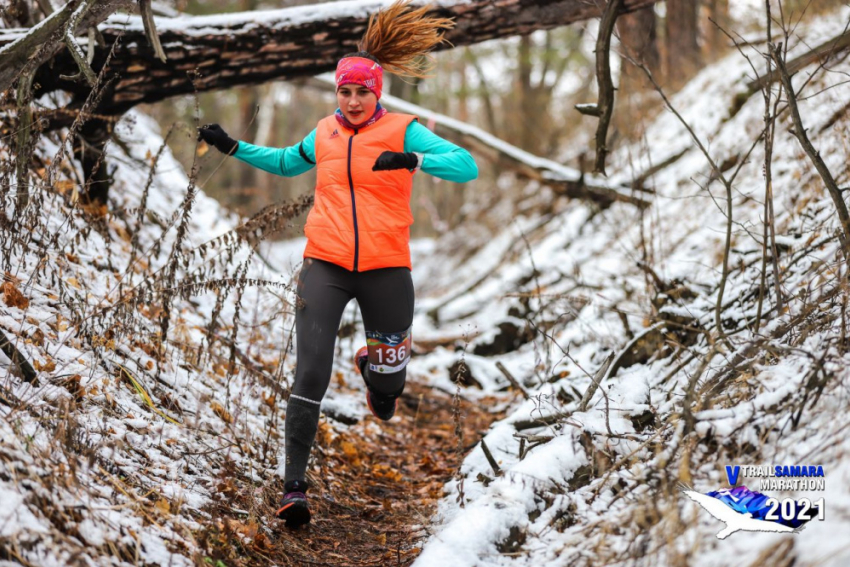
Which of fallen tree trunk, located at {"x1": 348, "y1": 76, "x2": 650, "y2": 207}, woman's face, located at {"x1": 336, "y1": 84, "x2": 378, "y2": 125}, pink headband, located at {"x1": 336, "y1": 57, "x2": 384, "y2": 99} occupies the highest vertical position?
fallen tree trunk, located at {"x1": 348, "y1": 76, "x2": 650, "y2": 207}

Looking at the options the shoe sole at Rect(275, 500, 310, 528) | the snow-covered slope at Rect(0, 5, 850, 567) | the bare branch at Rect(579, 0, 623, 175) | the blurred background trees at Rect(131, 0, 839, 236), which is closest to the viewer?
the snow-covered slope at Rect(0, 5, 850, 567)

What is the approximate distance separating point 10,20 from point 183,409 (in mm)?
2982

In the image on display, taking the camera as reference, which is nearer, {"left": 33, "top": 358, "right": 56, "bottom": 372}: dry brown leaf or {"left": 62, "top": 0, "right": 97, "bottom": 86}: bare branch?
{"left": 33, "top": 358, "right": 56, "bottom": 372}: dry brown leaf

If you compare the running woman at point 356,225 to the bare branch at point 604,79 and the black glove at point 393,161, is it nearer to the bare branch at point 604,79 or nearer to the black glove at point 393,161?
the black glove at point 393,161

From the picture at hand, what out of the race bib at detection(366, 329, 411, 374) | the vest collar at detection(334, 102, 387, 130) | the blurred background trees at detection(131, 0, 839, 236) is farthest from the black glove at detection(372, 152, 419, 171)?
the blurred background trees at detection(131, 0, 839, 236)

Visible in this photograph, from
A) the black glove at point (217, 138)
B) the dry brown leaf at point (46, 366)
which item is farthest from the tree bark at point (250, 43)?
the dry brown leaf at point (46, 366)

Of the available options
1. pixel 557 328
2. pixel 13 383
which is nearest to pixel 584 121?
pixel 557 328

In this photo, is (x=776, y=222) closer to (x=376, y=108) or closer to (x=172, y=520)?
(x=376, y=108)

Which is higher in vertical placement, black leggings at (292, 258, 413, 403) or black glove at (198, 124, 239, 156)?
black glove at (198, 124, 239, 156)

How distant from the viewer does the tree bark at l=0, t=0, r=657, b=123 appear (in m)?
4.22

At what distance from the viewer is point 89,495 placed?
222cm

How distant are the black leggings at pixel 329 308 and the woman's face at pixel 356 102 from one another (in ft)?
2.48

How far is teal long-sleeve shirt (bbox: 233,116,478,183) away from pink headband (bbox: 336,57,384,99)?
11.4 inches

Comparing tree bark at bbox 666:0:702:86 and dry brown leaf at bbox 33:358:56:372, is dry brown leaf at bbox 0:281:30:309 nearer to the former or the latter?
dry brown leaf at bbox 33:358:56:372
